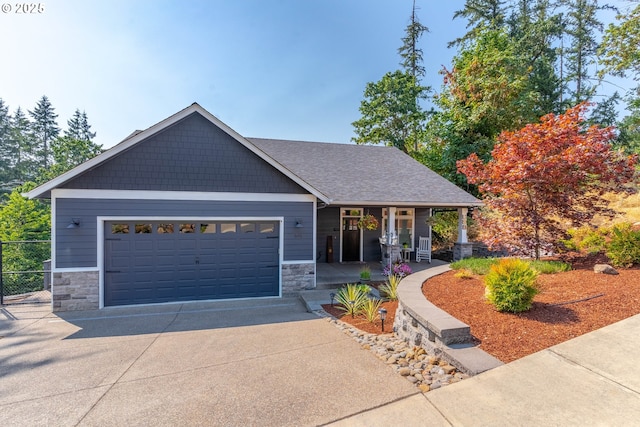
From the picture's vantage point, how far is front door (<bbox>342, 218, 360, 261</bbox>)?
12.1m

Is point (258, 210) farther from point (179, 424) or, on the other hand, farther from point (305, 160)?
point (179, 424)

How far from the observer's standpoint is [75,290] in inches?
273

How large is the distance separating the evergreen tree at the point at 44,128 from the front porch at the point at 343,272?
4834 centimetres

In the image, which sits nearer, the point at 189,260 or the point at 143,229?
the point at 143,229

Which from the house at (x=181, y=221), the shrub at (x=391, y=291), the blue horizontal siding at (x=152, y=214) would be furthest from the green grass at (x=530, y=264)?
the blue horizontal siding at (x=152, y=214)

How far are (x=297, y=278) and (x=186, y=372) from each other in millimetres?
4533

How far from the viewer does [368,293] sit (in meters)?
7.43

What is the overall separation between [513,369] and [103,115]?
16.3 metres

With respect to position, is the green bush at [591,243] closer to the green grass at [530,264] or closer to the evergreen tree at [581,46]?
the green grass at [530,264]

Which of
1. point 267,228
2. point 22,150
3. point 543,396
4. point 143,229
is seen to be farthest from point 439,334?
point 22,150

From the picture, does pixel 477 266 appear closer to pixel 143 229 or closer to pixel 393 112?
pixel 143 229

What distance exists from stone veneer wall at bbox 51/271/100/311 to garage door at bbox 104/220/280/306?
0.85 feet

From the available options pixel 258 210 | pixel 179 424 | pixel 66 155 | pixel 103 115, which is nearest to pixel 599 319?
pixel 179 424

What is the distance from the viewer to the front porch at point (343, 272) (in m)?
8.60
